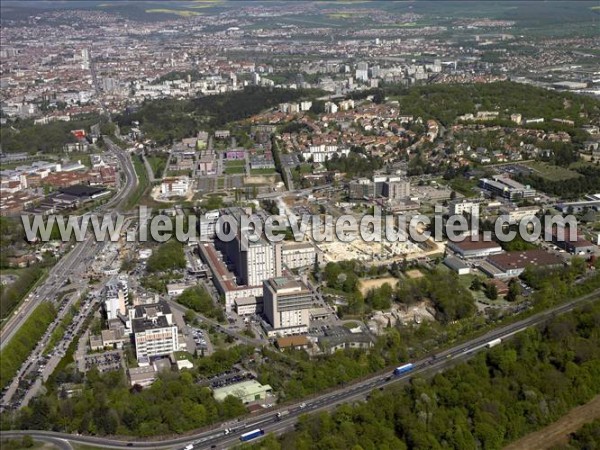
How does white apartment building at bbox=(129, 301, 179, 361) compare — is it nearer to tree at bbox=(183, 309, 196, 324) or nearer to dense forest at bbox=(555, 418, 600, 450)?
tree at bbox=(183, 309, 196, 324)

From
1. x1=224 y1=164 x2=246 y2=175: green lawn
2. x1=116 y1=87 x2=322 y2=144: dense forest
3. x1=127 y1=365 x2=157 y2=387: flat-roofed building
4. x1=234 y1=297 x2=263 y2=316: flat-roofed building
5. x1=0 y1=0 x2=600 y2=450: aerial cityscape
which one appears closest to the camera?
x1=0 y1=0 x2=600 y2=450: aerial cityscape

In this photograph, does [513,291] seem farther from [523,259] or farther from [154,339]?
[154,339]

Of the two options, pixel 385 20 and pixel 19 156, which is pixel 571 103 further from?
pixel 385 20

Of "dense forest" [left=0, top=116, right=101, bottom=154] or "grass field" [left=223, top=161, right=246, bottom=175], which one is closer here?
"grass field" [left=223, top=161, right=246, bottom=175]

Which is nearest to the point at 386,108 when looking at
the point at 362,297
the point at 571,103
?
the point at 571,103

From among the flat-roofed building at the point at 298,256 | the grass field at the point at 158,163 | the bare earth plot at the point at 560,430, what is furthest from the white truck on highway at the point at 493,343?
the grass field at the point at 158,163

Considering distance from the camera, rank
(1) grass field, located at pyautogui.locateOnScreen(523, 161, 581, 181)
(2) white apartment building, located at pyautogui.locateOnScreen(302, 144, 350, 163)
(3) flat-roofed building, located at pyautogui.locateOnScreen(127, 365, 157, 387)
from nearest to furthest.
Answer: (3) flat-roofed building, located at pyautogui.locateOnScreen(127, 365, 157, 387), (1) grass field, located at pyautogui.locateOnScreen(523, 161, 581, 181), (2) white apartment building, located at pyautogui.locateOnScreen(302, 144, 350, 163)

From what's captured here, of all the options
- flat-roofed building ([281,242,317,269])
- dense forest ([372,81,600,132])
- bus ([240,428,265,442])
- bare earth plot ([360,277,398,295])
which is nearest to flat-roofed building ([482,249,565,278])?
bare earth plot ([360,277,398,295])
